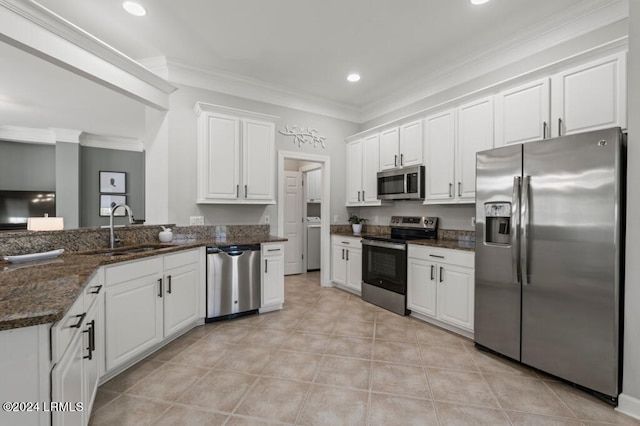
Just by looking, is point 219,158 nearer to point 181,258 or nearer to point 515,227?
point 181,258

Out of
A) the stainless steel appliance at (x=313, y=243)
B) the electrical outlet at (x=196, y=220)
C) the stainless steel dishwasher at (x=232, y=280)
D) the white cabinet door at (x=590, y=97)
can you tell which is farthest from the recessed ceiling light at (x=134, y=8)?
the stainless steel appliance at (x=313, y=243)

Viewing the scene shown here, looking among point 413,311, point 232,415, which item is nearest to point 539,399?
point 413,311

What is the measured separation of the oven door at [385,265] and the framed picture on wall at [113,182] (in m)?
6.02

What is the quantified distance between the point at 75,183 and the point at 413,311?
23.0 ft

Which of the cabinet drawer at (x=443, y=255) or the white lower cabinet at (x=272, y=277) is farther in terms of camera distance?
the white lower cabinet at (x=272, y=277)

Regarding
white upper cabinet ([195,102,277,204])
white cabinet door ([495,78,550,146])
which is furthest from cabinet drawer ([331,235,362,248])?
white cabinet door ([495,78,550,146])

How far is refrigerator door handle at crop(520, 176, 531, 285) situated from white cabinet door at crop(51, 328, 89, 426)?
111 inches

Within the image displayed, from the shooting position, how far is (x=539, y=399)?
1.99 meters

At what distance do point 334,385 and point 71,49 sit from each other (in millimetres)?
3458

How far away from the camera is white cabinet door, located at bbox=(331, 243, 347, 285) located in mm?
4617

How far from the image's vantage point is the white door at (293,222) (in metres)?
5.80

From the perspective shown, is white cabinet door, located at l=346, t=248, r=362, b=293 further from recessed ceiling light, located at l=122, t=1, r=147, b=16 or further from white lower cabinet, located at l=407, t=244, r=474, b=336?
recessed ceiling light, located at l=122, t=1, r=147, b=16

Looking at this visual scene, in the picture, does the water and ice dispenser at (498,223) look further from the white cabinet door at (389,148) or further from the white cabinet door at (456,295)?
the white cabinet door at (389,148)

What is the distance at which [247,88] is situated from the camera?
4.08 m
